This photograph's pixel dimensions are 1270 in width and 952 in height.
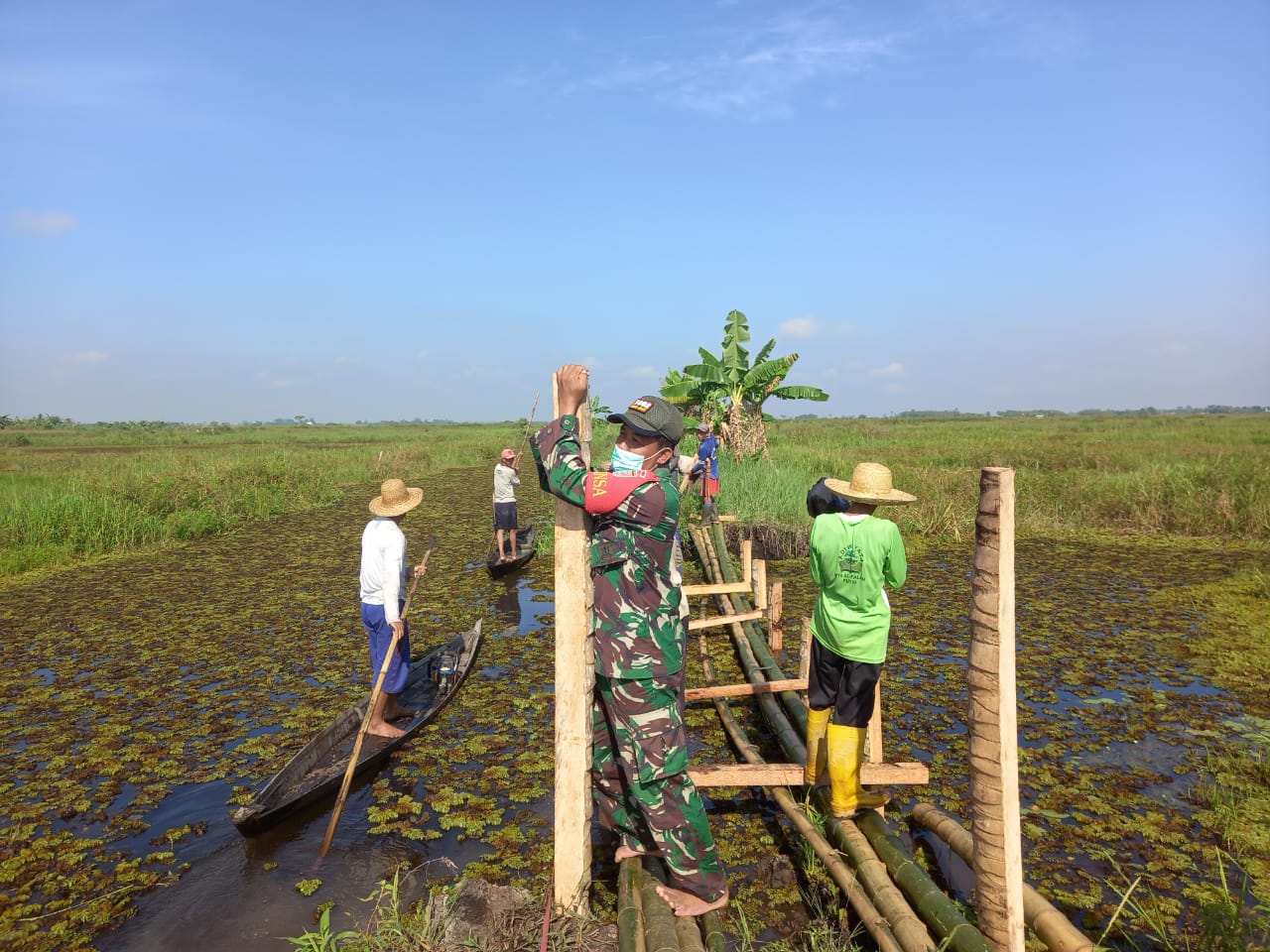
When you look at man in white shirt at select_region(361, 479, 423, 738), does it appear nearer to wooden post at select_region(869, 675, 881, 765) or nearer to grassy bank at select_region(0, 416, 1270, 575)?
wooden post at select_region(869, 675, 881, 765)

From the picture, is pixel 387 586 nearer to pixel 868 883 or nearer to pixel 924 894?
pixel 868 883

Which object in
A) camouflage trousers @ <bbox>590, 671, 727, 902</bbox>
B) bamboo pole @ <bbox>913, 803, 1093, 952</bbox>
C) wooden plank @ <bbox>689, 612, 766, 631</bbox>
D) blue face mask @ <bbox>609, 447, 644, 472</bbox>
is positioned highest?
blue face mask @ <bbox>609, 447, 644, 472</bbox>

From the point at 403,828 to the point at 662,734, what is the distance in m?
2.16

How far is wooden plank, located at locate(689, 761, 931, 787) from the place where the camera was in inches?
139

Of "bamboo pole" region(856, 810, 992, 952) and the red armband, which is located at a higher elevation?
the red armband

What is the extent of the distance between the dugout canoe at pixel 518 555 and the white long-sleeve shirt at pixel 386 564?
5.11 metres

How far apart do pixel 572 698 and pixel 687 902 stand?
1.00m

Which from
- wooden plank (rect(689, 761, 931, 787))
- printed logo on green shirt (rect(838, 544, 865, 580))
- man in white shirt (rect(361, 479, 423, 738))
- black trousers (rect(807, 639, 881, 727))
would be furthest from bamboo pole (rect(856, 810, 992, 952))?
man in white shirt (rect(361, 479, 423, 738))

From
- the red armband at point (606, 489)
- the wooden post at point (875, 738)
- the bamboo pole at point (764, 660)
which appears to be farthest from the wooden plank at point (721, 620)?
the red armband at point (606, 489)

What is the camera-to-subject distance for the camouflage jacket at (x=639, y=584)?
2.65m

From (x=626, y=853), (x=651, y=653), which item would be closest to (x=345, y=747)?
(x=626, y=853)

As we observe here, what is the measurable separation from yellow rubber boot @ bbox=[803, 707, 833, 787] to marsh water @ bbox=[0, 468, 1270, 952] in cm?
40

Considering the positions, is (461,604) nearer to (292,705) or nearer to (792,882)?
(292,705)

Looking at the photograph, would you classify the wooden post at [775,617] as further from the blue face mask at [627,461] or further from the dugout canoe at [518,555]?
the dugout canoe at [518,555]
